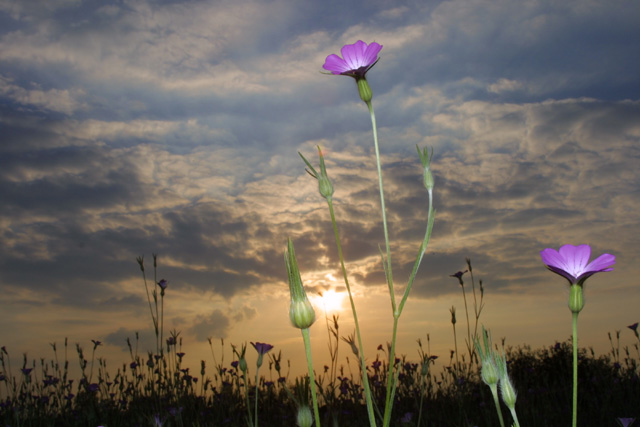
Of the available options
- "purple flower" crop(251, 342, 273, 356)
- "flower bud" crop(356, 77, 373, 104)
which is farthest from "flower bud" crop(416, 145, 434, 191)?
"purple flower" crop(251, 342, 273, 356)

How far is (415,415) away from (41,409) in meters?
3.91

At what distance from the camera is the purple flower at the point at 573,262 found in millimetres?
1466

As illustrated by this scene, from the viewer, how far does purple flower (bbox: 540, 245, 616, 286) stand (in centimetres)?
147

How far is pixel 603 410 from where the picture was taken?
471 centimetres

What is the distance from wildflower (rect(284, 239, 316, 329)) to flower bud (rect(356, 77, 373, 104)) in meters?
0.72

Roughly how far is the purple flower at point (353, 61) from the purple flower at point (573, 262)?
2.89 feet

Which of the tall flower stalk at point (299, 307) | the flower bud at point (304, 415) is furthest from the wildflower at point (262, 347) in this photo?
the tall flower stalk at point (299, 307)

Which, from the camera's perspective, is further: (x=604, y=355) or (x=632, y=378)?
(x=604, y=355)

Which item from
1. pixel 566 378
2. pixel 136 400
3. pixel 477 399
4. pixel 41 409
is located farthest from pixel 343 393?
pixel 566 378

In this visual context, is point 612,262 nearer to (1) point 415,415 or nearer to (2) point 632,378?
(1) point 415,415

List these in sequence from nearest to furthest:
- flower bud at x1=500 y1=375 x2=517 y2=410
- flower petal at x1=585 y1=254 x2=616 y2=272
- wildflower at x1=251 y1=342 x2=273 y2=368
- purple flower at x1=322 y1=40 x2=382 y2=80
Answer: flower petal at x1=585 y1=254 x2=616 y2=272, flower bud at x1=500 y1=375 x2=517 y2=410, purple flower at x1=322 y1=40 x2=382 y2=80, wildflower at x1=251 y1=342 x2=273 y2=368

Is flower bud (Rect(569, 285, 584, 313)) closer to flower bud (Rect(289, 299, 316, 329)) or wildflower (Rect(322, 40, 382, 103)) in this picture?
flower bud (Rect(289, 299, 316, 329))

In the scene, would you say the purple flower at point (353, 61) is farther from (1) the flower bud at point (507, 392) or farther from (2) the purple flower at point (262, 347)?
(2) the purple flower at point (262, 347)

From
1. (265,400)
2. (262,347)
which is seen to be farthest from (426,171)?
(265,400)
